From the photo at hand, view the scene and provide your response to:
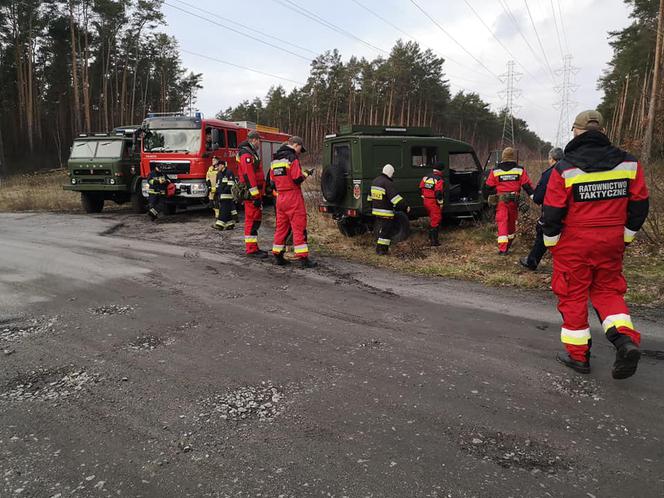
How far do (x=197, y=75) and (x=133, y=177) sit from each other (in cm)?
4926

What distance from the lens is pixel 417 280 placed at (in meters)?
6.43

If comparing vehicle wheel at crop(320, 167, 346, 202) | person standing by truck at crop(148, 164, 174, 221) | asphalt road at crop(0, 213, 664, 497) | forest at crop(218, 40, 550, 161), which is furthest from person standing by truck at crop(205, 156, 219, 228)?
forest at crop(218, 40, 550, 161)

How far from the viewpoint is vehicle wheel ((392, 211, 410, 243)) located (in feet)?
28.3

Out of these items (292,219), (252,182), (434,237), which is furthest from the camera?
(434,237)

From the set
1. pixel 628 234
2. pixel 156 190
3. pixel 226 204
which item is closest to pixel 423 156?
pixel 226 204

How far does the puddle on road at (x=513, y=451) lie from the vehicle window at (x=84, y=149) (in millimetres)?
14947

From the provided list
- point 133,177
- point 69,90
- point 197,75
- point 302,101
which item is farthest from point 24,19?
point 133,177

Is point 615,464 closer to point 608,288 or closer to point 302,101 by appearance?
point 608,288

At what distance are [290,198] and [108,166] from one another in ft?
31.1

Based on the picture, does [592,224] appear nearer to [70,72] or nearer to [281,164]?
[281,164]

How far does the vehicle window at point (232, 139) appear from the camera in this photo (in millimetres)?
14242

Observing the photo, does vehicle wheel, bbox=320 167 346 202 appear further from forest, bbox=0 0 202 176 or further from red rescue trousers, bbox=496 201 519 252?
forest, bbox=0 0 202 176

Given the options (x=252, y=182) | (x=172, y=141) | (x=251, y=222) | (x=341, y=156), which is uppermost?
(x=172, y=141)

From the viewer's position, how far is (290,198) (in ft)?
22.9
